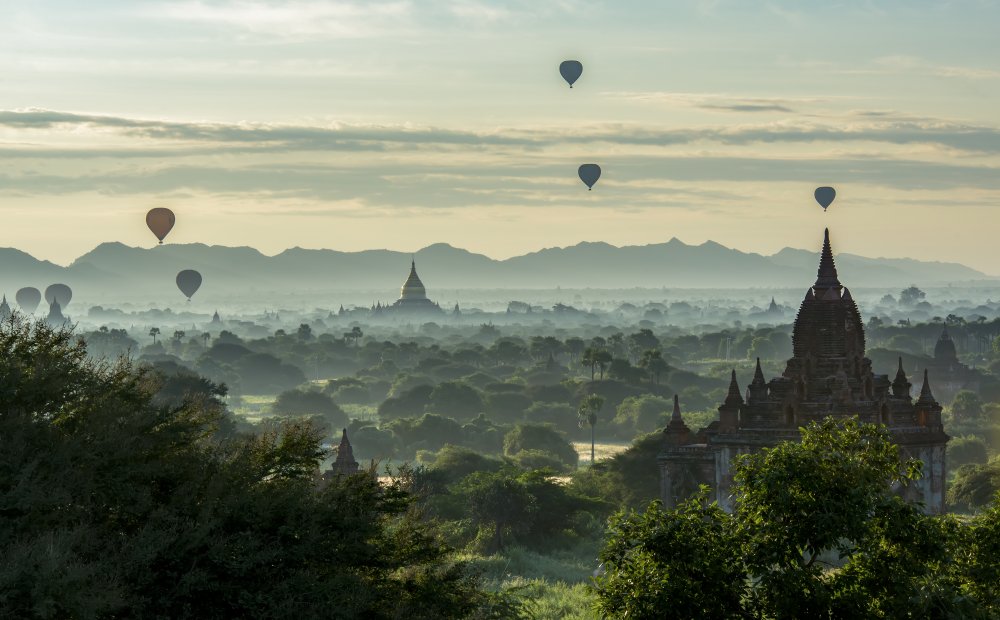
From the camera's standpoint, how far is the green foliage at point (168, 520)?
21203mm

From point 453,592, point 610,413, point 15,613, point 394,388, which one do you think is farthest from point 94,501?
point 394,388

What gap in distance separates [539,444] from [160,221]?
43.4m

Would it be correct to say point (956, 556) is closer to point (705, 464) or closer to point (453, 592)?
point (453, 592)

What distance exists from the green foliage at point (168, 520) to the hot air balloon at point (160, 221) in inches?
3714

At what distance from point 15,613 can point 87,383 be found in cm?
614

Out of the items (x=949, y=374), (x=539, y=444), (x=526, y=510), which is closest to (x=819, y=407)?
(x=526, y=510)

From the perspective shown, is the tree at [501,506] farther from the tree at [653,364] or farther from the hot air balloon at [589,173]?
the tree at [653,364]

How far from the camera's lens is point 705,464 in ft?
175

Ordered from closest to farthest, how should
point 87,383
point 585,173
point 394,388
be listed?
point 87,383 < point 585,173 < point 394,388

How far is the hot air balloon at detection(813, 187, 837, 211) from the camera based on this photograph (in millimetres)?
93812

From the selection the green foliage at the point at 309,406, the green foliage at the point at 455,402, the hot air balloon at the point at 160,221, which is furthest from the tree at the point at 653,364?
the hot air balloon at the point at 160,221

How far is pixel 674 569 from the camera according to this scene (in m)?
20.9

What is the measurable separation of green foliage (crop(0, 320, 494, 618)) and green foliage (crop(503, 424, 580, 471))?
64.9 metres

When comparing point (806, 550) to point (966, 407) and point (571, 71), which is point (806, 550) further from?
point (966, 407)
